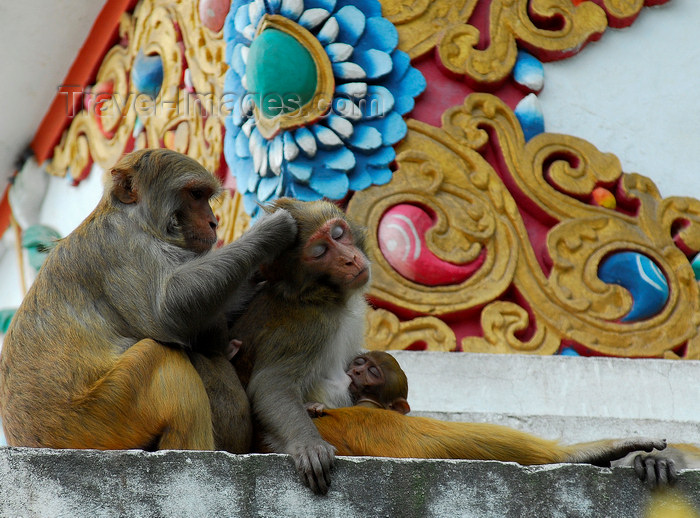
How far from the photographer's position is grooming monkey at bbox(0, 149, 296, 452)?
3.76m

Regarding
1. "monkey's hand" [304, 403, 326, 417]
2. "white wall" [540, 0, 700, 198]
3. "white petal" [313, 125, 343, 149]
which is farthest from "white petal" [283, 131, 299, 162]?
"monkey's hand" [304, 403, 326, 417]

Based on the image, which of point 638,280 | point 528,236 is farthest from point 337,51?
point 638,280

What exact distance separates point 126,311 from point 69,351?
0.23 metres

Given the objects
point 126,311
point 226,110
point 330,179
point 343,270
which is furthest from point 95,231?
point 226,110

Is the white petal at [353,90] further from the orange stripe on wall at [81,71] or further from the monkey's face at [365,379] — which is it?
the orange stripe on wall at [81,71]

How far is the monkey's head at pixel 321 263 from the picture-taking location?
4.50 metres

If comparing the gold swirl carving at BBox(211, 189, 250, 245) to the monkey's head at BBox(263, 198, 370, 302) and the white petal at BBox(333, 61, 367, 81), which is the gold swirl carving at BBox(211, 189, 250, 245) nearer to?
the white petal at BBox(333, 61, 367, 81)

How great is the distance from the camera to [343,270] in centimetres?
451

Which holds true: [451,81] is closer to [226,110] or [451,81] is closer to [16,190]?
[226,110]

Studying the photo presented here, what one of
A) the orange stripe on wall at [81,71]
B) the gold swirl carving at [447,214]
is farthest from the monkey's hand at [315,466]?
the orange stripe on wall at [81,71]

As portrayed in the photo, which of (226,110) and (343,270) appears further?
(226,110)

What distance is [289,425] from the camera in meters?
3.98

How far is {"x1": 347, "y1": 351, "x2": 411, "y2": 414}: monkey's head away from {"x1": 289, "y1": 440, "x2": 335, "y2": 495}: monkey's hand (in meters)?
1.04

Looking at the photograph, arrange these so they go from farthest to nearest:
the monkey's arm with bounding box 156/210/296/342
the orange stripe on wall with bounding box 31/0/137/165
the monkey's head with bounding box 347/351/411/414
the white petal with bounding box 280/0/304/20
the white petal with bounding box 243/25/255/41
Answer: the orange stripe on wall with bounding box 31/0/137/165, the white petal with bounding box 243/25/255/41, the white petal with bounding box 280/0/304/20, the monkey's head with bounding box 347/351/411/414, the monkey's arm with bounding box 156/210/296/342
